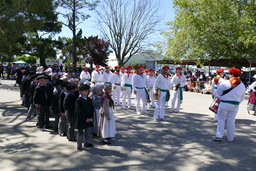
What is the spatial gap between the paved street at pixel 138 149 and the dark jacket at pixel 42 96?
Answer: 88 centimetres

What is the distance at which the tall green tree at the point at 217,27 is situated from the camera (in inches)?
811

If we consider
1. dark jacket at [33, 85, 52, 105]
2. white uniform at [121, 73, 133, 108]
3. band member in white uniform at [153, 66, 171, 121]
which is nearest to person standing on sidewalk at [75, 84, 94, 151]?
dark jacket at [33, 85, 52, 105]

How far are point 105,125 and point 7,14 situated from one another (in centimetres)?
881

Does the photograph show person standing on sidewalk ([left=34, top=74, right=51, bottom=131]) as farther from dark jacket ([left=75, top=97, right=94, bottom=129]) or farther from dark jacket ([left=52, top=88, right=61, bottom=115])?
dark jacket ([left=75, top=97, right=94, bottom=129])

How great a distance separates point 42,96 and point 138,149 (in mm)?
3243

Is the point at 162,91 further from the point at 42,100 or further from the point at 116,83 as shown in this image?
the point at 116,83

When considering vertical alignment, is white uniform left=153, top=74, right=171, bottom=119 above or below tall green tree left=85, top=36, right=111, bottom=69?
below

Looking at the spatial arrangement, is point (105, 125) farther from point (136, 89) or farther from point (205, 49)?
point (205, 49)

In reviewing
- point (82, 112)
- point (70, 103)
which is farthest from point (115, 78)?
point (82, 112)

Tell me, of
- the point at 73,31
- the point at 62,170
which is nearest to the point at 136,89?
the point at 62,170

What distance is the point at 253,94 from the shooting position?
34.1ft

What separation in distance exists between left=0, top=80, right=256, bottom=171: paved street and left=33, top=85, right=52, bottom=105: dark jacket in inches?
34.6

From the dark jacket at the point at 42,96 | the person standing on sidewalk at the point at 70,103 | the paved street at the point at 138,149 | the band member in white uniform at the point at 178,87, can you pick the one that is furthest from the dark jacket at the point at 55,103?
the band member in white uniform at the point at 178,87

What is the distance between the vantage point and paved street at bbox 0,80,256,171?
15.7 feet
